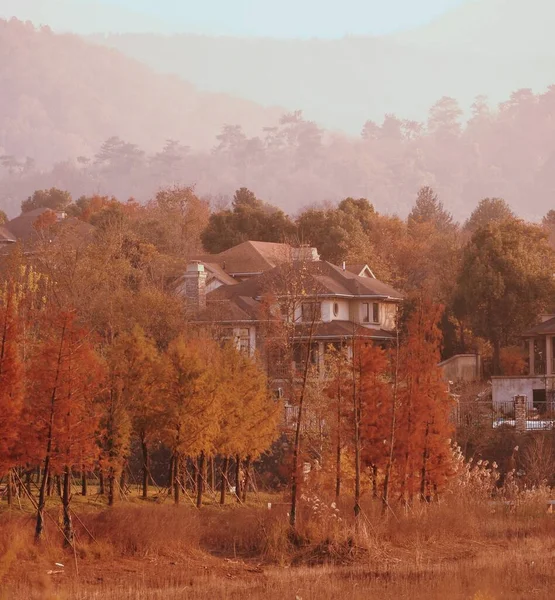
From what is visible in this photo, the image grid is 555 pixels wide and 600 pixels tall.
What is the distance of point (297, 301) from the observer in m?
65.6

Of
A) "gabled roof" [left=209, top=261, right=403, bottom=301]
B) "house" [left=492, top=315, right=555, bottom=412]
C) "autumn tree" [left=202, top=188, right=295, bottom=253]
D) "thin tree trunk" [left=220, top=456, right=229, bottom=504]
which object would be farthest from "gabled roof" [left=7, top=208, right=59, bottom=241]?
"thin tree trunk" [left=220, top=456, right=229, bottom=504]

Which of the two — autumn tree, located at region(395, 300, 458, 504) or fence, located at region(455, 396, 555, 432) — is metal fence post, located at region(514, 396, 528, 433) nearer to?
fence, located at region(455, 396, 555, 432)

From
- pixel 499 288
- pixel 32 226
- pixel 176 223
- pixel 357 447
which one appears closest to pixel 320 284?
pixel 499 288

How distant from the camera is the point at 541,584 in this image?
28688 millimetres

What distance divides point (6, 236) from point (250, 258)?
3079cm

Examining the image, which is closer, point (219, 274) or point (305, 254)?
point (305, 254)

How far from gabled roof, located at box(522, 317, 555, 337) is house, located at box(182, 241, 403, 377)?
671 centimetres

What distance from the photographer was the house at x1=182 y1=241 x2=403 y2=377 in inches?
2643

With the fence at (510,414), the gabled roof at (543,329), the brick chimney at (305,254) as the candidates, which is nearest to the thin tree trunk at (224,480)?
the fence at (510,414)

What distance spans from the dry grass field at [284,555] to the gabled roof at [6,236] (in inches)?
2590

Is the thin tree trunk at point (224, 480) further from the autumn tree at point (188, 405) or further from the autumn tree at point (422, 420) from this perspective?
the autumn tree at point (422, 420)

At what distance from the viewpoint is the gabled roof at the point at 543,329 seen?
61.7 metres

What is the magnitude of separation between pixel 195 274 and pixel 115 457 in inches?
1161

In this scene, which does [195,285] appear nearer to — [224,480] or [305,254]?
[305,254]
